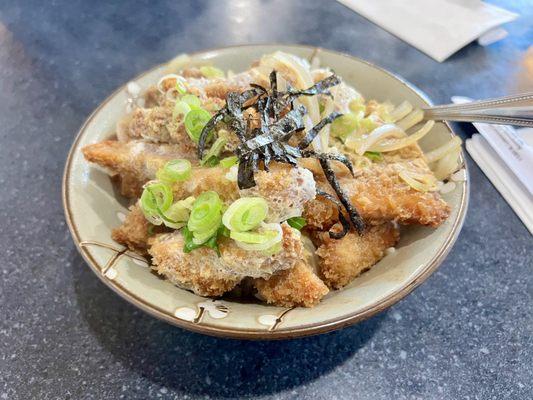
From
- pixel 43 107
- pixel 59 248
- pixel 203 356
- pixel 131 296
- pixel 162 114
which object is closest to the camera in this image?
pixel 131 296

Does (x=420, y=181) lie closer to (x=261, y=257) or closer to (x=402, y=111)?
(x=402, y=111)

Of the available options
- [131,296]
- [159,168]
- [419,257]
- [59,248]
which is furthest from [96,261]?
[419,257]

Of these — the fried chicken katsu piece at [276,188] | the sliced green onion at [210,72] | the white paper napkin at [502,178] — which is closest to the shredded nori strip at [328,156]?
the fried chicken katsu piece at [276,188]

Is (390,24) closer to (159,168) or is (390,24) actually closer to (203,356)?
(159,168)

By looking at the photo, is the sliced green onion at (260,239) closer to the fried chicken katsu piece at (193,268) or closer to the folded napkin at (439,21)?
the fried chicken katsu piece at (193,268)

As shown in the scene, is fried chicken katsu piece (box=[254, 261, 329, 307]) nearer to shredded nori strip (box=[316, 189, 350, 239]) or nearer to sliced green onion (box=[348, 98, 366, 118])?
A: shredded nori strip (box=[316, 189, 350, 239])

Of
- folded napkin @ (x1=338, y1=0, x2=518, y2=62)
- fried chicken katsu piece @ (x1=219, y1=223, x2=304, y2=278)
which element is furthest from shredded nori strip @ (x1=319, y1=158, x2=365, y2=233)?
folded napkin @ (x1=338, y1=0, x2=518, y2=62)
